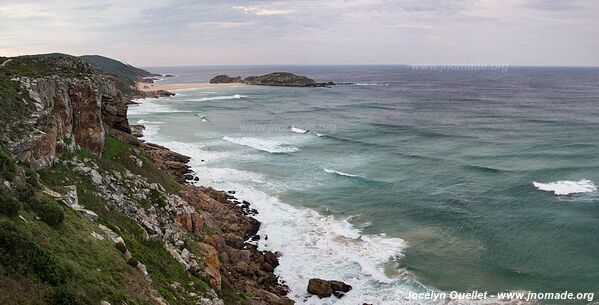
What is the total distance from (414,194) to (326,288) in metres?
17.8

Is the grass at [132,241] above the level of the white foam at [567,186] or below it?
above

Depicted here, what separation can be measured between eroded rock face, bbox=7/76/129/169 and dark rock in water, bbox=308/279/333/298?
580 inches

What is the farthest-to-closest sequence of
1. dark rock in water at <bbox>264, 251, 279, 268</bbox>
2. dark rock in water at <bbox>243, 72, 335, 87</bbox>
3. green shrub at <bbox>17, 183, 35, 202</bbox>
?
dark rock in water at <bbox>243, 72, 335, 87</bbox>, dark rock in water at <bbox>264, 251, 279, 268</bbox>, green shrub at <bbox>17, 183, 35, 202</bbox>

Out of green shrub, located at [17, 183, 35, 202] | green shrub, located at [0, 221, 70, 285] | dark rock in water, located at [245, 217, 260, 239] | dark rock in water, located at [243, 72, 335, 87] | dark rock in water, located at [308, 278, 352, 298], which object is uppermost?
dark rock in water, located at [243, 72, 335, 87]

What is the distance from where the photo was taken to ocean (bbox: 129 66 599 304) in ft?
89.7

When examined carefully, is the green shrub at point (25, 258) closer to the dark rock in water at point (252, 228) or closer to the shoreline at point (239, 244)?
the shoreline at point (239, 244)

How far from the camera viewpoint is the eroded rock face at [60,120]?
66.8 ft

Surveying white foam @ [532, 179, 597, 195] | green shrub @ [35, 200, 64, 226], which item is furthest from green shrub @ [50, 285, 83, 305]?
white foam @ [532, 179, 597, 195]

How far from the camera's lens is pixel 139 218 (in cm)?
2220

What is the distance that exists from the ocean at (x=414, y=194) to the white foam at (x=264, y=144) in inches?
14.2

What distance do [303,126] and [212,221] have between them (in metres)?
47.5

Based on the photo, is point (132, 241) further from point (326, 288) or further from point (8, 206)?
point (326, 288)

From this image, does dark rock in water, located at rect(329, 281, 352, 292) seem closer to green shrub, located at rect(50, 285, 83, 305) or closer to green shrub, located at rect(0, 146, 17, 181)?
green shrub, located at rect(50, 285, 83, 305)

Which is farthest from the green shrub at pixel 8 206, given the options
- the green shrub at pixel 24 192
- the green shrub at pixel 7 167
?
the green shrub at pixel 7 167
